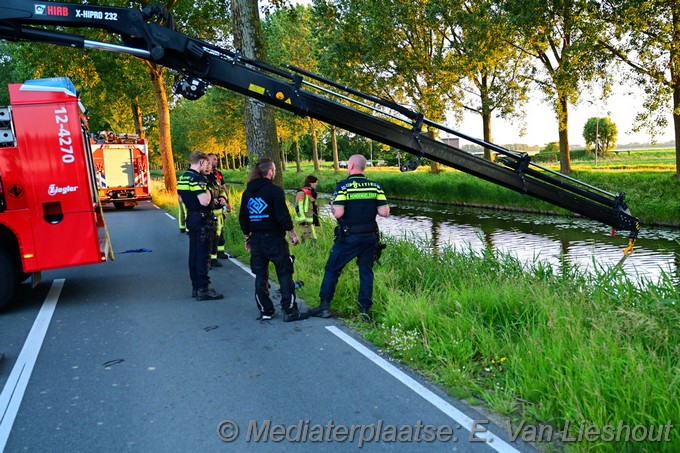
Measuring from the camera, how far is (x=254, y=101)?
459 inches

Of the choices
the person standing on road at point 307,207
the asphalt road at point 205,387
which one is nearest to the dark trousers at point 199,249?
the asphalt road at point 205,387

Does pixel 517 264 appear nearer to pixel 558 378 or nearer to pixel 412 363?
pixel 412 363

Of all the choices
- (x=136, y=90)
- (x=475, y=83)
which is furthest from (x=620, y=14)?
(x=136, y=90)

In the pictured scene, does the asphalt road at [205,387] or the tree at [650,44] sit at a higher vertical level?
the tree at [650,44]

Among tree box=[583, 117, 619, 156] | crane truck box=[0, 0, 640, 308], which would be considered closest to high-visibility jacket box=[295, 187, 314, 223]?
crane truck box=[0, 0, 640, 308]

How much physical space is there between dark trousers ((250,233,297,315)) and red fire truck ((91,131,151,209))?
18.7m

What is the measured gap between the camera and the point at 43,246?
23.9 feet

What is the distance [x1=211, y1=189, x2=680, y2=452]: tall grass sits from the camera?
356 centimetres

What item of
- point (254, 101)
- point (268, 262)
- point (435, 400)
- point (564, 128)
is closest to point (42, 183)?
point (268, 262)

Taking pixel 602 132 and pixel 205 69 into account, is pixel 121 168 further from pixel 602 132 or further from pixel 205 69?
pixel 602 132

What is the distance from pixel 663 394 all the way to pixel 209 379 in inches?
135

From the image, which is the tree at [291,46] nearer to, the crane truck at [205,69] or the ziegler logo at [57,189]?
the ziegler logo at [57,189]

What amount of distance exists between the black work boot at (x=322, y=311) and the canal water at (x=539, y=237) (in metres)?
3.41

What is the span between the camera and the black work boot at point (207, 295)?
7.58 metres
